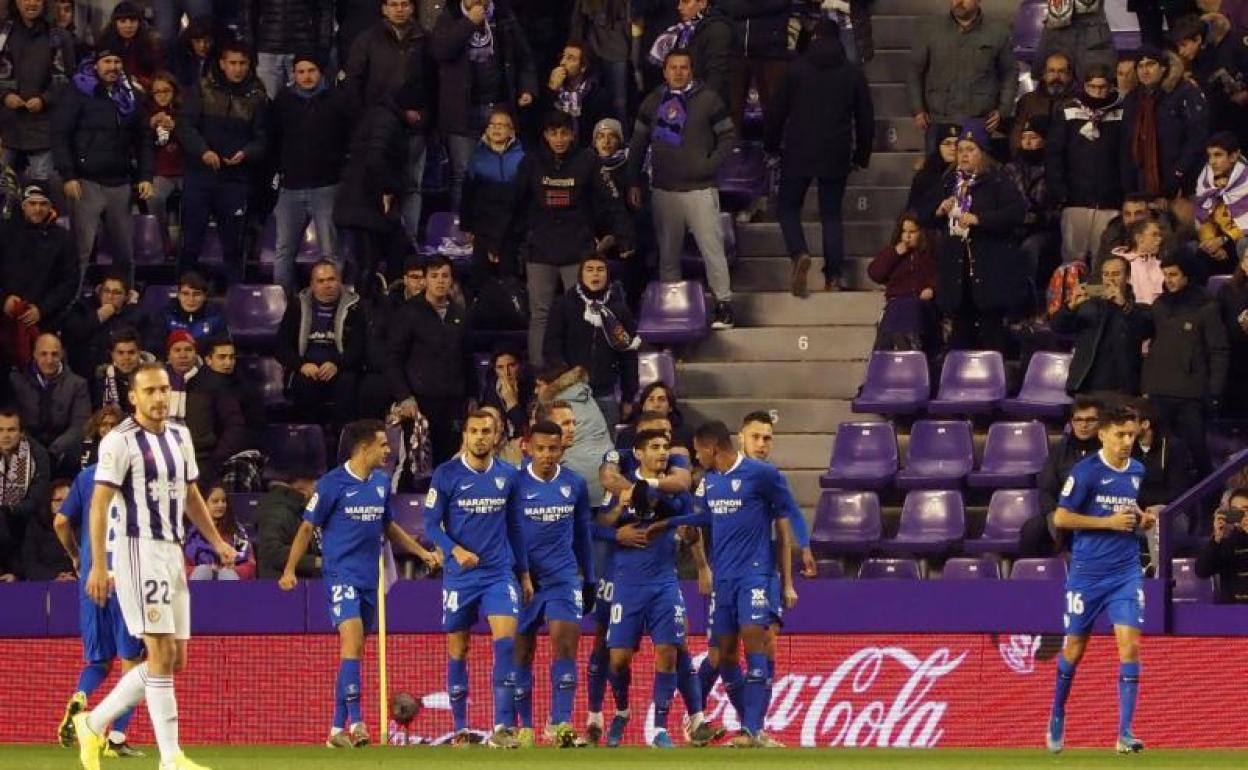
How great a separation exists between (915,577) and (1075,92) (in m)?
4.84

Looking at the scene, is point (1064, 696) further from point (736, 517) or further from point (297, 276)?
point (297, 276)

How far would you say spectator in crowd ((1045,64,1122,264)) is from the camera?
23.0 meters

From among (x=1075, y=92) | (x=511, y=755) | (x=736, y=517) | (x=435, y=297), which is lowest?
(x=511, y=755)

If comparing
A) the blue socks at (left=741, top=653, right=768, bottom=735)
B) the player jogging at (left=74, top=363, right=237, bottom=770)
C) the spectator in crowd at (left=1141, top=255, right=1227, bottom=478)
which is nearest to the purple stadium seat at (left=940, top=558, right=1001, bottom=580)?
the spectator in crowd at (left=1141, top=255, right=1227, bottom=478)

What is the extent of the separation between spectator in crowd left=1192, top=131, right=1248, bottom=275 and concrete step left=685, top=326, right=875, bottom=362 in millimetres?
3070

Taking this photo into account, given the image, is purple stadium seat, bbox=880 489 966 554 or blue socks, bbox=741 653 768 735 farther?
purple stadium seat, bbox=880 489 966 554

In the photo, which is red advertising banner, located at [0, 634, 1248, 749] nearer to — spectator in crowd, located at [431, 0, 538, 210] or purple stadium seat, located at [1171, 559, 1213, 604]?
purple stadium seat, located at [1171, 559, 1213, 604]

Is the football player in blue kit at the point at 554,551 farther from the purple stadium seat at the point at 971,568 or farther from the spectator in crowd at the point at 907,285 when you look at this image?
the spectator in crowd at the point at 907,285

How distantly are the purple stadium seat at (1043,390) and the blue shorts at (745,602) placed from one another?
4.70m

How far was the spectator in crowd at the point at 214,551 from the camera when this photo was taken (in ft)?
68.8

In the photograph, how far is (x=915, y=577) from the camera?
69.6ft

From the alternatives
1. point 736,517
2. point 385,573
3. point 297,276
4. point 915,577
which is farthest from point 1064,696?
point 297,276

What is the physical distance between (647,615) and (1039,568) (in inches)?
138

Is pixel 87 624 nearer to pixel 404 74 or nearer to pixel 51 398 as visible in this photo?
pixel 51 398
